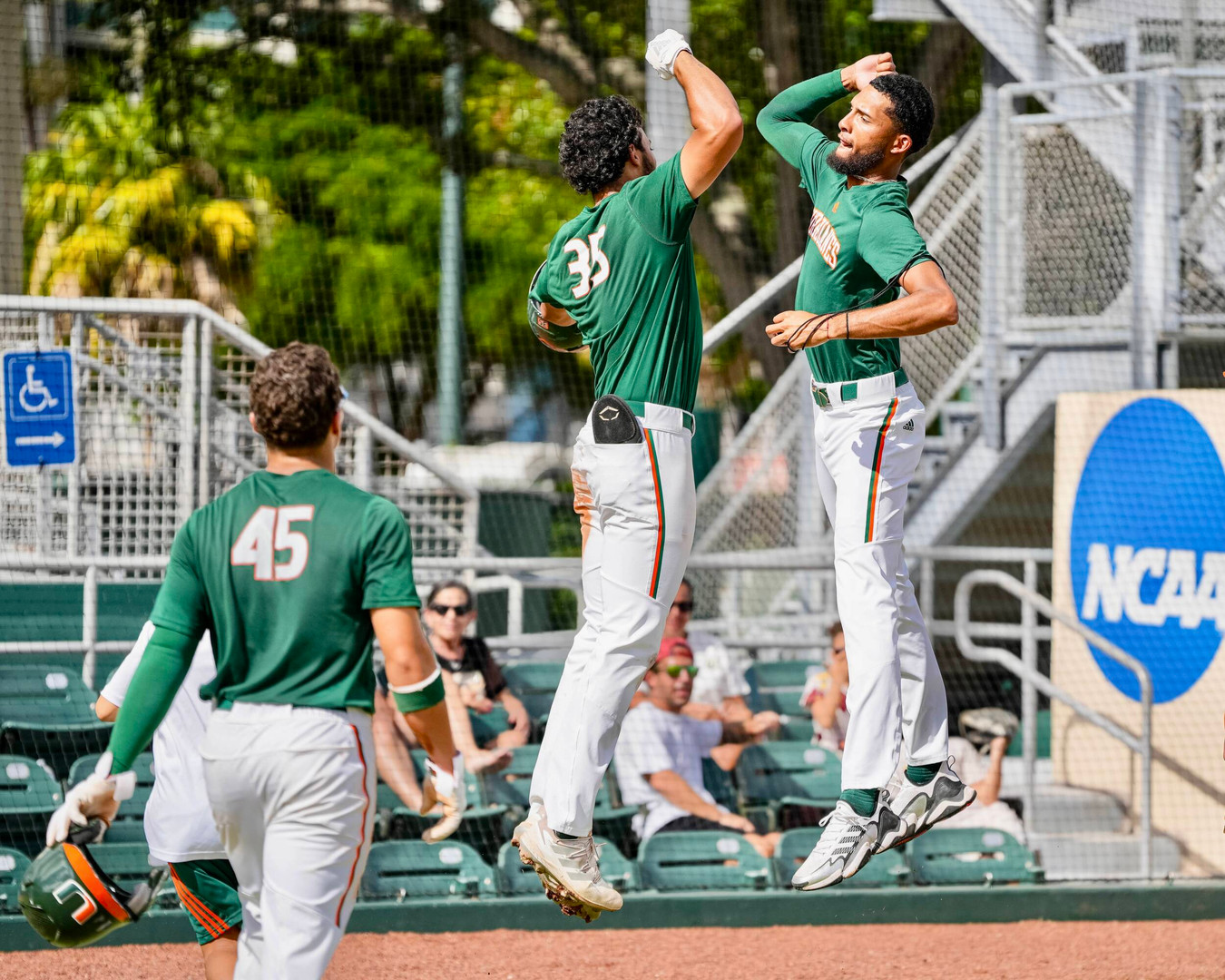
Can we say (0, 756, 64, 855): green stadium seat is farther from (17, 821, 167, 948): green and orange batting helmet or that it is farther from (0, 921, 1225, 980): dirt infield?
(17, 821, 167, 948): green and orange batting helmet

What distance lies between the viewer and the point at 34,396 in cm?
735

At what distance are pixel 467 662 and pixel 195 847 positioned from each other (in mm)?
3069

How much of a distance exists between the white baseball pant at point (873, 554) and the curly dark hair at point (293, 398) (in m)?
1.41

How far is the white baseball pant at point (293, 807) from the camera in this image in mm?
3305

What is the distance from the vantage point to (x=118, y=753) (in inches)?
132

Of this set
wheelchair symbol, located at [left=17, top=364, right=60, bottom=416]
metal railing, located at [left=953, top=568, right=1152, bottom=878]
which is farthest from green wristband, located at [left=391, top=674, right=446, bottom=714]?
metal railing, located at [left=953, top=568, right=1152, bottom=878]

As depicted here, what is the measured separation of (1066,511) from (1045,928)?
219 centimetres

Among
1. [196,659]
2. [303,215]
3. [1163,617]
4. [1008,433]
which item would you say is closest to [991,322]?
[1008,433]

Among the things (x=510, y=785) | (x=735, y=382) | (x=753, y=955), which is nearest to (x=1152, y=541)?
(x=753, y=955)

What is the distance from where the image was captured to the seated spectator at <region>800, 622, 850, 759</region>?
24.5 feet

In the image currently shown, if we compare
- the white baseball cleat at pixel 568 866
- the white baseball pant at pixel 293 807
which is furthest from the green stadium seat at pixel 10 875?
the white baseball pant at pixel 293 807

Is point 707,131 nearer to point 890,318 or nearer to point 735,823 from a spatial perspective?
point 890,318

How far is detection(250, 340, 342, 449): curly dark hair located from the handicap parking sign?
431 centimetres

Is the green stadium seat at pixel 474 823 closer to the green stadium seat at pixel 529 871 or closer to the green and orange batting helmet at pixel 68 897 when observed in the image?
the green stadium seat at pixel 529 871
